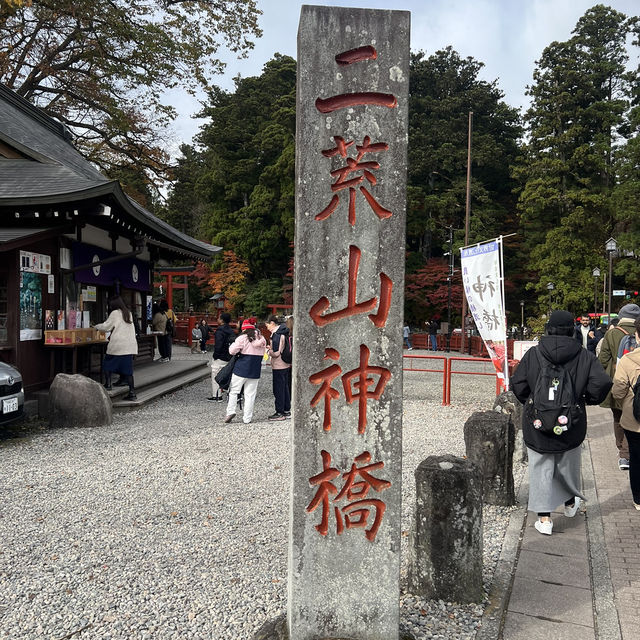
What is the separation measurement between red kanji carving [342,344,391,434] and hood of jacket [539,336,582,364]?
6.20 ft

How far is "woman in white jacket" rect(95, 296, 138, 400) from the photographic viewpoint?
891cm

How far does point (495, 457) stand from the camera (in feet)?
15.6

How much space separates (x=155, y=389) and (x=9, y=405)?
404 cm

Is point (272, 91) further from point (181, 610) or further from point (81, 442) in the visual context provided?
point (181, 610)

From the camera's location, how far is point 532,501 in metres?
4.16

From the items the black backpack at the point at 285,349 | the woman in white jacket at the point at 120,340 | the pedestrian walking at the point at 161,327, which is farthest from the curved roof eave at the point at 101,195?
the pedestrian walking at the point at 161,327

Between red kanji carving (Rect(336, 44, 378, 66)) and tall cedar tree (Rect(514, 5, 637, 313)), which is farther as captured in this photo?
tall cedar tree (Rect(514, 5, 637, 313))

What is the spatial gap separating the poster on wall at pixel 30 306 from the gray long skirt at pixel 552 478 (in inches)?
304

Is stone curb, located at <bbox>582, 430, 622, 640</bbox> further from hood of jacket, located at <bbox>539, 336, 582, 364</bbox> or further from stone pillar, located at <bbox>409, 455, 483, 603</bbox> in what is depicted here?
hood of jacket, located at <bbox>539, 336, 582, 364</bbox>

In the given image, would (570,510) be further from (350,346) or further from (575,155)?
(575,155)

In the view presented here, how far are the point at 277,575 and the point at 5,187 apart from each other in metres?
7.94

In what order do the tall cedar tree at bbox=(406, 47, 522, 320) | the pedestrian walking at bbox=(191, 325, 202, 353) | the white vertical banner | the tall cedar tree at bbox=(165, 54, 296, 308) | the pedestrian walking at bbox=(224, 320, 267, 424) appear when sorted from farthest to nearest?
1. the tall cedar tree at bbox=(406, 47, 522, 320)
2. the tall cedar tree at bbox=(165, 54, 296, 308)
3. the pedestrian walking at bbox=(191, 325, 202, 353)
4. the pedestrian walking at bbox=(224, 320, 267, 424)
5. the white vertical banner

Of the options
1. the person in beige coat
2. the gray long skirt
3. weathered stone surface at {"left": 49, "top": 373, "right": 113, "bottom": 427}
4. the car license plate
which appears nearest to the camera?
the gray long skirt

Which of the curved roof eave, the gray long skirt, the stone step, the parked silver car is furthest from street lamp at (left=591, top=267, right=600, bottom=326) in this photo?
the parked silver car
